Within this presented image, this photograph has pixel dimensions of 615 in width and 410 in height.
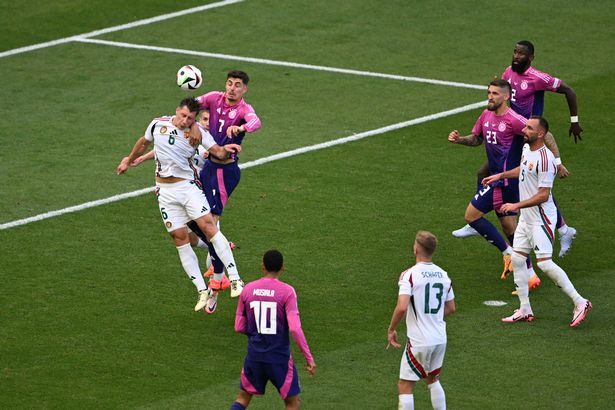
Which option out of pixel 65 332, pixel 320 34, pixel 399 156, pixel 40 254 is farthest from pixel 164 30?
pixel 65 332

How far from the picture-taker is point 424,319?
11656 mm

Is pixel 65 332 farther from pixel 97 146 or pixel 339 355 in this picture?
pixel 97 146

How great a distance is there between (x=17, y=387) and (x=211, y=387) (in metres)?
1.98

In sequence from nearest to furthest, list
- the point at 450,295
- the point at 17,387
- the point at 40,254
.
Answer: the point at 450,295, the point at 17,387, the point at 40,254

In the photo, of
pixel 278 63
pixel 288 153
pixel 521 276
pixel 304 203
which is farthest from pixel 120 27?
pixel 521 276

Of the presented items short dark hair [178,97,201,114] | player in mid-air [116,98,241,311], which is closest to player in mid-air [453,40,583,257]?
player in mid-air [116,98,241,311]

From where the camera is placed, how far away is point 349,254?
16641 mm

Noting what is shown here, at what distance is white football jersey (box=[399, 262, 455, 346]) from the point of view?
37.9ft

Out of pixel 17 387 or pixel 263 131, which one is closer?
pixel 17 387

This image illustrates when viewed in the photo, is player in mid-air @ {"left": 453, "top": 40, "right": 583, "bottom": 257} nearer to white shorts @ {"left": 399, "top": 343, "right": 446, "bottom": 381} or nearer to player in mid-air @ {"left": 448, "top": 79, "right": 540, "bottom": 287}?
player in mid-air @ {"left": 448, "top": 79, "right": 540, "bottom": 287}

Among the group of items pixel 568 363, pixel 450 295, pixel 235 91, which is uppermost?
pixel 235 91

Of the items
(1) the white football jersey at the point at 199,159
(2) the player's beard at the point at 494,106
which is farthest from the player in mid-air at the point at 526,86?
(1) the white football jersey at the point at 199,159

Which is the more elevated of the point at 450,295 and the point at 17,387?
the point at 450,295

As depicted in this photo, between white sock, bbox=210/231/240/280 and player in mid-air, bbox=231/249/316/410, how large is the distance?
3.23 meters
